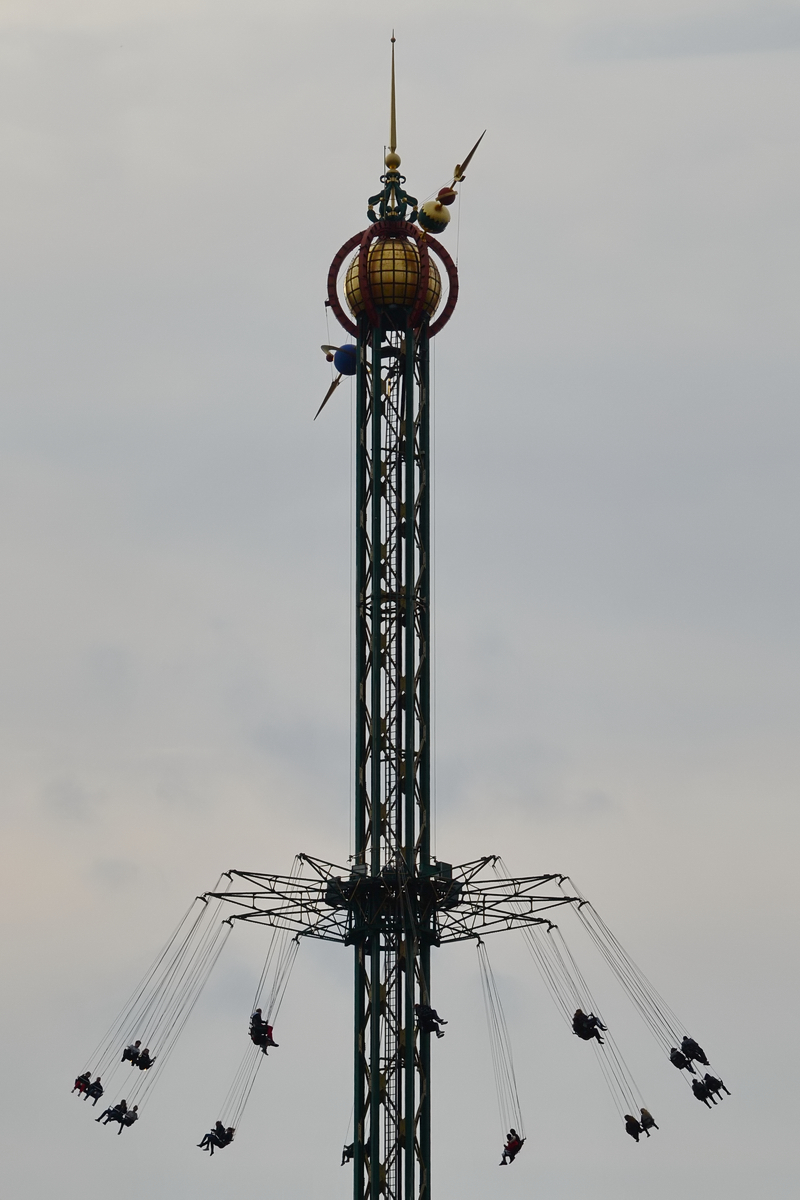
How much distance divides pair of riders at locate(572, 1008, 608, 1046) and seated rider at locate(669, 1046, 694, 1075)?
2.55 m

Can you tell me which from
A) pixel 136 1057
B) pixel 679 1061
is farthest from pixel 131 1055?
pixel 679 1061

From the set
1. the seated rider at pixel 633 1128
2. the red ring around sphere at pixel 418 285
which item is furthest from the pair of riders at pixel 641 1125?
the red ring around sphere at pixel 418 285

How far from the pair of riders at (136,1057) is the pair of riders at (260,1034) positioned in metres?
4.03

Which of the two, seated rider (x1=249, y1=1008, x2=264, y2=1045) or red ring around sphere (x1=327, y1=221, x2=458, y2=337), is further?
red ring around sphere (x1=327, y1=221, x2=458, y2=337)

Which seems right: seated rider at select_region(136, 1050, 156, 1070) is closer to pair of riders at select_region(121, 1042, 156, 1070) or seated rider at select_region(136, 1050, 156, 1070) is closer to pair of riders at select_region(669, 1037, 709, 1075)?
pair of riders at select_region(121, 1042, 156, 1070)

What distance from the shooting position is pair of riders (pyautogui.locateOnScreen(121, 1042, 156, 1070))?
114m

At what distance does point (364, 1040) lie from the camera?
117500 mm

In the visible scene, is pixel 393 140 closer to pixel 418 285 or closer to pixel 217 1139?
pixel 418 285

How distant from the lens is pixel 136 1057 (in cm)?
11438

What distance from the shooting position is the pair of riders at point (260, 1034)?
113 m

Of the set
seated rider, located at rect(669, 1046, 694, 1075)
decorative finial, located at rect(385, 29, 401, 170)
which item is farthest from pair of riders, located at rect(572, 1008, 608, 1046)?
decorative finial, located at rect(385, 29, 401, 170)

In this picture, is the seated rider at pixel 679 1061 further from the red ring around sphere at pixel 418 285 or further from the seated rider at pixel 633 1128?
the red ring around sphere at pixel 418 285

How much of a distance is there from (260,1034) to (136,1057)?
15.5 feet

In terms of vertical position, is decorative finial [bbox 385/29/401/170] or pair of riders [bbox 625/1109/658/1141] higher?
decorative finial [bbox 385/29/401/170]
